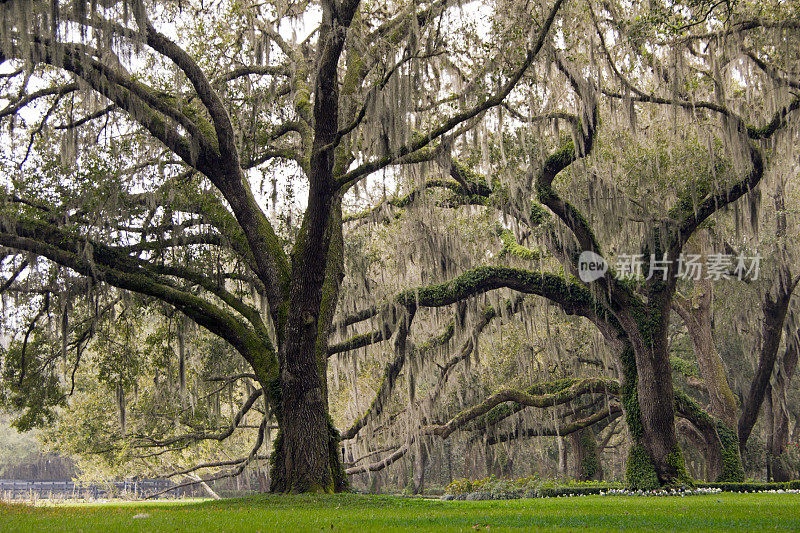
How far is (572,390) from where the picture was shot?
16922mm

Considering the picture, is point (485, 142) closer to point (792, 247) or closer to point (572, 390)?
point (572, 390)

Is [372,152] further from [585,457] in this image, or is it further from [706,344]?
[585,457]

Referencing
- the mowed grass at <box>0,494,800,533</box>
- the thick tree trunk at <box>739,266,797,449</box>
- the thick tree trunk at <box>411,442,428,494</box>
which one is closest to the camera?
the mowed grass at <box>0,494,800,533</box>

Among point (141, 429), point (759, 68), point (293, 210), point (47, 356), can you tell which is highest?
point (759, 68)

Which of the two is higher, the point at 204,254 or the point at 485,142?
the point at 485,142

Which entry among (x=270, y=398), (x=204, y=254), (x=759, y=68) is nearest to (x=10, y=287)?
(x=204, y=254)

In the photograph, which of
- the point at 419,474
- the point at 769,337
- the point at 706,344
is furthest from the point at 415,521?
the point at 419,474

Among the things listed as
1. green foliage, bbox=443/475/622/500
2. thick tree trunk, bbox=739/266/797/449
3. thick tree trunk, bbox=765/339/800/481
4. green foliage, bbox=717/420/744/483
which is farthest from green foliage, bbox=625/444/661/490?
thick tree trunk, bbox=765/339/800/481

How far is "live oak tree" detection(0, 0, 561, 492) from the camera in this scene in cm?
898

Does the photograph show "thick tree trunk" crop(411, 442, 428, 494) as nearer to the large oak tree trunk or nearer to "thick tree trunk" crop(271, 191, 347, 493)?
the large oak tree trunk

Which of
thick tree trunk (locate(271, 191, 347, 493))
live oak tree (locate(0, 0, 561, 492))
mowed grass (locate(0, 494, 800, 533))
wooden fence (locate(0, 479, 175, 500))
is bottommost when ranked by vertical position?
wooden fence (locate(0, 479, 175, 500))

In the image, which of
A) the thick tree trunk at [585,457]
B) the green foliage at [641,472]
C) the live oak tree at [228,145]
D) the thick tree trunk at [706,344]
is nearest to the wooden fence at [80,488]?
the thick tree trunk at [585,457]

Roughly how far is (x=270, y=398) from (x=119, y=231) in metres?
3.79

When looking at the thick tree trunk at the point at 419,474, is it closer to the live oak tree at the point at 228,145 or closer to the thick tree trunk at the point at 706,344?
the thick tree trunk at the point at 706,344
